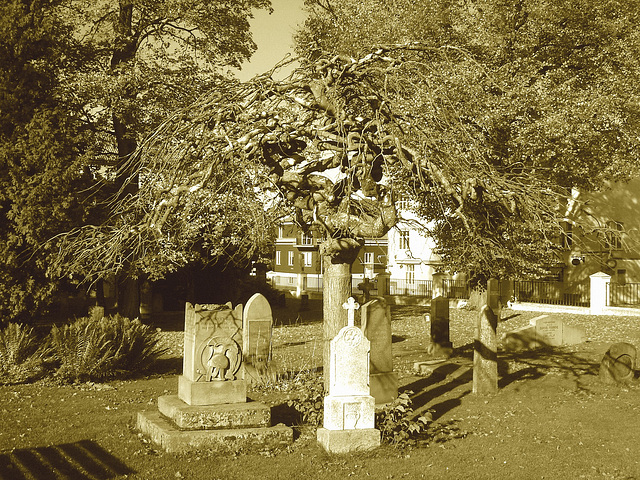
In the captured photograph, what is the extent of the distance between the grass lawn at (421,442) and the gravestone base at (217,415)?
1.68 feet

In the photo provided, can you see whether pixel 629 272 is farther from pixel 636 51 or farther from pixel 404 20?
pixel 404 20

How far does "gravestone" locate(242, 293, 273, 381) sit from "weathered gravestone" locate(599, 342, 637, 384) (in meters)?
6.32

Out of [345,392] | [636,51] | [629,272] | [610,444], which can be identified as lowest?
[610,444]

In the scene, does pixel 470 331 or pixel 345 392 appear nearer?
pixel 345 392

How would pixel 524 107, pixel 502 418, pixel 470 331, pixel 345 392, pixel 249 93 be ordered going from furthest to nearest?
pixel 470 331 < pixel 524 107 < pixel 502 418 < pixel 249 93 < pixel 345 392

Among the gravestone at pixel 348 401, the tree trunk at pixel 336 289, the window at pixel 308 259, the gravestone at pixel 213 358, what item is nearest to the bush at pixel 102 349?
the gravestone at pixel 213 358

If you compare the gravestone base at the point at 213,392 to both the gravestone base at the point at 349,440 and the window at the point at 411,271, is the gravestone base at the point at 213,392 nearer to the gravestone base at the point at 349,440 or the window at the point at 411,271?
the gravestone base at the point at 349,440

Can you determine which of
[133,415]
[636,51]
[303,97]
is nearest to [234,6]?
[636,51]

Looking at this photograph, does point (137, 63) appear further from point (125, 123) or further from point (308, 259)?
point (308, 259)

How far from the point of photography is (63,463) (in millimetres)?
7773

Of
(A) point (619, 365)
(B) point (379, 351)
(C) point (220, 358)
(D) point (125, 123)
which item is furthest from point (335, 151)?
(D) point (125, 123)

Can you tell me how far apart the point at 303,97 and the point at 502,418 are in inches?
221

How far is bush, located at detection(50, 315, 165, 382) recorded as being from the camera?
13.0m

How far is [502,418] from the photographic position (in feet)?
34.5
